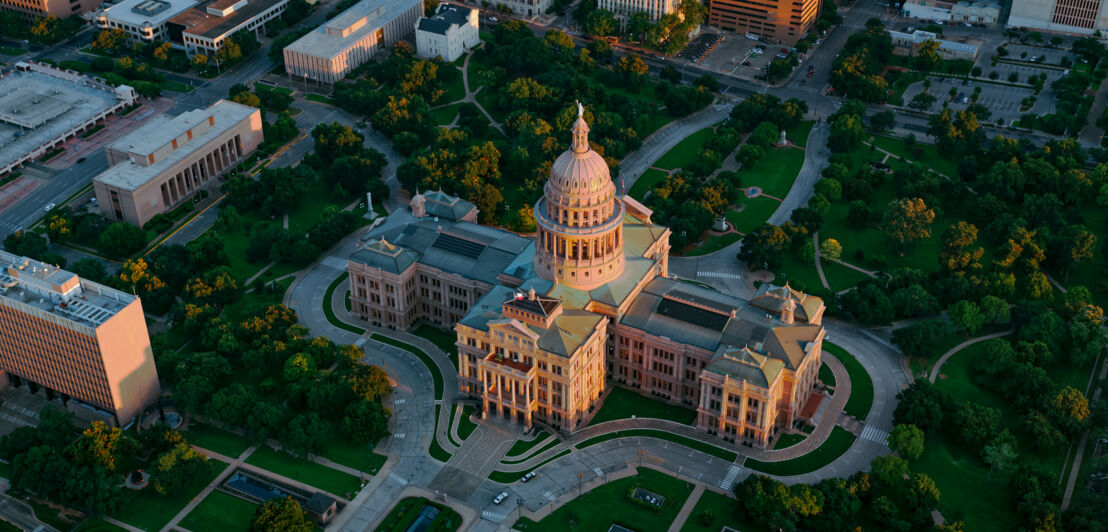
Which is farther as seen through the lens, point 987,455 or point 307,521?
point 987,455

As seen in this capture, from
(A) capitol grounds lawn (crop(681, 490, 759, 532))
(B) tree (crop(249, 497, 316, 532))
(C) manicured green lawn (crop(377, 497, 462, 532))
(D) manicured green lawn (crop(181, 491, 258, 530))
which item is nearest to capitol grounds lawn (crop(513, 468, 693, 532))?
(A) capitol grounds lawn (crop(681, 490, 759, 532))

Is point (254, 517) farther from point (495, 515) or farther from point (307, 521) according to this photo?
point (495, 515)

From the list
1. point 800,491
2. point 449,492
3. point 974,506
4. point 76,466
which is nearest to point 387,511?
point 449,492

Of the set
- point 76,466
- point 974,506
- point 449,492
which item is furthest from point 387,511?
point 974,506

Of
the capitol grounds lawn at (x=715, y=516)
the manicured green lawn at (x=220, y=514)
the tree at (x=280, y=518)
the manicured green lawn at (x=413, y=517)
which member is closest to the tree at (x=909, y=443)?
the capitol grounds lawn at (x=715, y=516)

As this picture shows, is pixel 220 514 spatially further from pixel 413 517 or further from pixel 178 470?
pixel 413 517

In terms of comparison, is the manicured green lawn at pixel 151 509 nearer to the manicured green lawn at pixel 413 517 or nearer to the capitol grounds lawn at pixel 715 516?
the manicured green lawn at pixel 413 517
